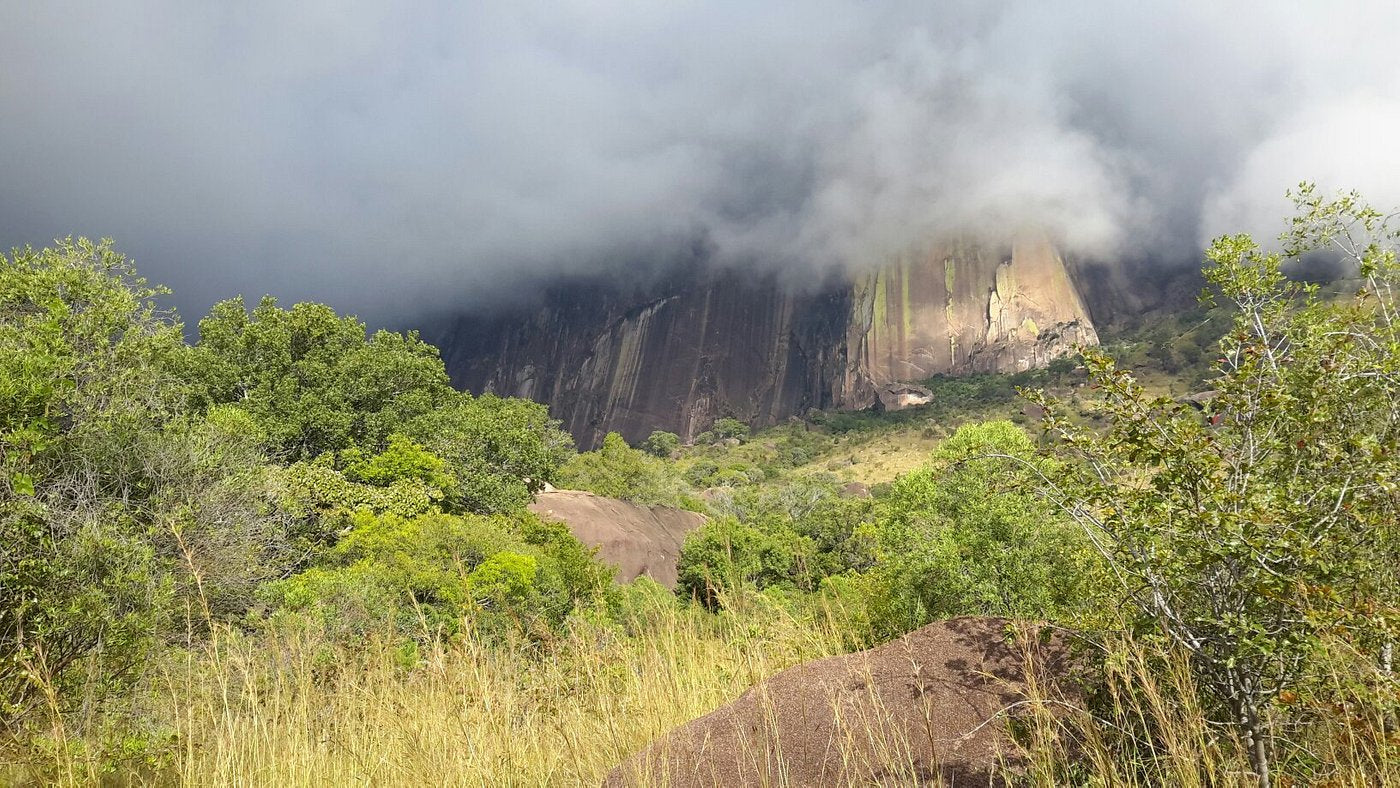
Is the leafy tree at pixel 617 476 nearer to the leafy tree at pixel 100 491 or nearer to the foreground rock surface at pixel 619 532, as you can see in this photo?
the foreground rock surface at pixel 619 532

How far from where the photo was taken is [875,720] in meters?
3.69

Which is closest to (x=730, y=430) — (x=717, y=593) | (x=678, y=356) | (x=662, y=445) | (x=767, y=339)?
(x=662, y=445)

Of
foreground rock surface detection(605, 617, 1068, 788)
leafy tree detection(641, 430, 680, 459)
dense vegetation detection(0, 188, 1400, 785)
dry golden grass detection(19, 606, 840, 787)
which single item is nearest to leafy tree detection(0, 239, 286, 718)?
dense vegetation detection(0, 188, 1400, 785)

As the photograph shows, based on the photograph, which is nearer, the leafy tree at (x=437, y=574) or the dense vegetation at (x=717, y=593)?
the dense vegetation at (x=717, y=593)

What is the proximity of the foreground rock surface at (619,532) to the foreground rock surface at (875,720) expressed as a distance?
22611mm

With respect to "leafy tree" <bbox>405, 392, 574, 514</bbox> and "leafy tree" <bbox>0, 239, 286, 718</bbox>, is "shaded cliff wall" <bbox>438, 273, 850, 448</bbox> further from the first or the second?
"leafy tree" <bbox>0, 239, 286, 718</bbox>

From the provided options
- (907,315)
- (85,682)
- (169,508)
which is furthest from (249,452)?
(907,315)

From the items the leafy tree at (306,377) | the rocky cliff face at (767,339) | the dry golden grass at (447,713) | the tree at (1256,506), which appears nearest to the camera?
the tree at (1256,506)

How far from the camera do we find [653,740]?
3.70 m

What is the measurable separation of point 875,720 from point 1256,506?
2066 mm

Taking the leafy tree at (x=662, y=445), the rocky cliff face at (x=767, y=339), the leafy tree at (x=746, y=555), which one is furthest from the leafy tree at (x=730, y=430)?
the leafy tree at (x=746, y=555)

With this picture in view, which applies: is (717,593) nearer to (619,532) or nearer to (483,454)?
(483,454)

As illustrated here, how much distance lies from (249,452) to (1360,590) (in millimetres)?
18521

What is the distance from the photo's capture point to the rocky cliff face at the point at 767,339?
124000mm
